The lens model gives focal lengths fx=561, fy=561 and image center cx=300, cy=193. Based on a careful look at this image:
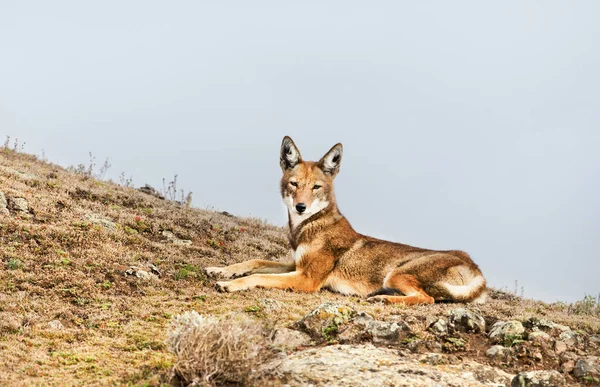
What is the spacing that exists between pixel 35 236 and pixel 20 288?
2.71m

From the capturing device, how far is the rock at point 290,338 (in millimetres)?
7735

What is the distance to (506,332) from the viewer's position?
311 inches

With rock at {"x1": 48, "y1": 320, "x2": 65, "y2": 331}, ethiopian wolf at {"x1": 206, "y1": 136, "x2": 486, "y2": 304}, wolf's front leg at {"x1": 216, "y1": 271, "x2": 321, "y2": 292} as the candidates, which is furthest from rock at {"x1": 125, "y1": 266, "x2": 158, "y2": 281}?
rock at {"x1": 48, "y1": 320, "x2": 65, "y2": 331}

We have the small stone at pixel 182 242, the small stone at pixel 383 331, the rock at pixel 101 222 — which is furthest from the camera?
the small stone at pixel 182 242

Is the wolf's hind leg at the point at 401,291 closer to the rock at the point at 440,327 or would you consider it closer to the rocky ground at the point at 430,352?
the rocky ground at the point at 430,352

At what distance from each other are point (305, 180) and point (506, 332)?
5178mm

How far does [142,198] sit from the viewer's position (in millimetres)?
20266

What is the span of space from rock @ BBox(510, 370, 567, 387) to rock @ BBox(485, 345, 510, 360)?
644 mm

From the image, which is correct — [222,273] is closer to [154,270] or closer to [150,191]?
[154,270]

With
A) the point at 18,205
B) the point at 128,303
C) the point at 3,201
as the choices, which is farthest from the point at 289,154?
the point at 3,201

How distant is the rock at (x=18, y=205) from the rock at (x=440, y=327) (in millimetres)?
11263

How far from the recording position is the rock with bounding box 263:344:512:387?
6.19 metres

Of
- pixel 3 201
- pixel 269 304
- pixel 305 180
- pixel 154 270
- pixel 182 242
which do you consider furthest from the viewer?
pixel 182 242

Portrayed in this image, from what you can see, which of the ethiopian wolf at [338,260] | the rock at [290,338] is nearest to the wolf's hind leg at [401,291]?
the ethiopian wolf at [338,260]
